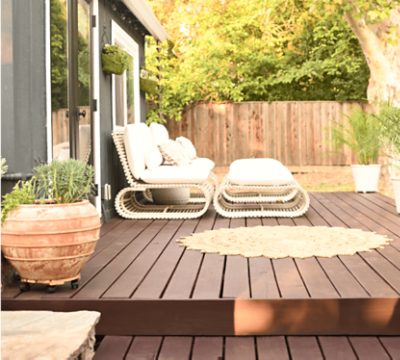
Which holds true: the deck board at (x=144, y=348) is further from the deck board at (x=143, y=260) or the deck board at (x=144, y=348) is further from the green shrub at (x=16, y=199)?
the green shrub at (x=16, y=199)

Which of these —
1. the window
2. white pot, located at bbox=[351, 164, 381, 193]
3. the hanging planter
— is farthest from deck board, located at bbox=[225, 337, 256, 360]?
the hanging planter

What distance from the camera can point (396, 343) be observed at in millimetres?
3094

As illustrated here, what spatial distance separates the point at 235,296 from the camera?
3258 millimetres

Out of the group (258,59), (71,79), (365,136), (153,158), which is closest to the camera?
(71,79)

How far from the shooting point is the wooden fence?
1401 centimetres

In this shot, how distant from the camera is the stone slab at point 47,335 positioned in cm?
246

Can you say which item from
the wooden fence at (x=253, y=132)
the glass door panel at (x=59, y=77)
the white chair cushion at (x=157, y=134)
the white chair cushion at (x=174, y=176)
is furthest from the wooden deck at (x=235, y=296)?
the wooden fence at (x=253, y=132)

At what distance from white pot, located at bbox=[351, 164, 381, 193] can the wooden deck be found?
4725mm

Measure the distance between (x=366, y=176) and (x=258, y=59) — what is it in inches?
256

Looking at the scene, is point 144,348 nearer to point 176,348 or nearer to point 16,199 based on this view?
point 176,348

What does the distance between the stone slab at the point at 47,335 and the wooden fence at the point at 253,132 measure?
36.6ft

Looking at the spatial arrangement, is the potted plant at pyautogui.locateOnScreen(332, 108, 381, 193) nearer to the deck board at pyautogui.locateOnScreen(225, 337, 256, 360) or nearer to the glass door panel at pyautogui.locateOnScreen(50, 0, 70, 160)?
the glass door panel at pyautogui.locateOnScreen(50, 0, 70, 160)

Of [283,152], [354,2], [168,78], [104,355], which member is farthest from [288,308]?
[168,78]

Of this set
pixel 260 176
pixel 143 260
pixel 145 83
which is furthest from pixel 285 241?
pixel 145 83
